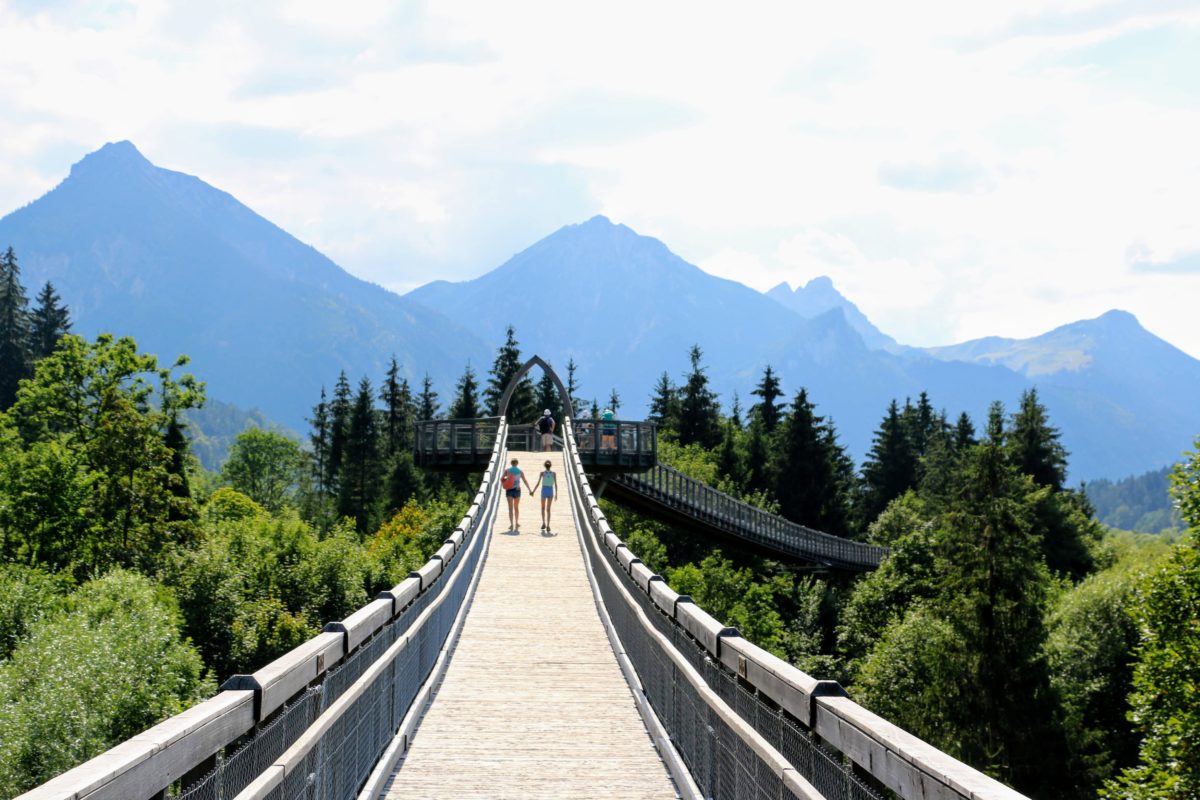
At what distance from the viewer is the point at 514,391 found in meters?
77.9

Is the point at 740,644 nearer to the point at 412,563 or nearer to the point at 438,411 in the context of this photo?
the point at 412,563

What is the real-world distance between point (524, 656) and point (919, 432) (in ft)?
315

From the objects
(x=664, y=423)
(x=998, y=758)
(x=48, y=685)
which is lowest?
(x=998, y=758)

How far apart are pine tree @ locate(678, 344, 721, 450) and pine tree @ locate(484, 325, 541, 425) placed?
1229cm

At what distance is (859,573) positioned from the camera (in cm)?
6353

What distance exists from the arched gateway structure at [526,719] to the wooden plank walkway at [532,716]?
28mm

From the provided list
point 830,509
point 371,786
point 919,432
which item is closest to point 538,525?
point 371,786

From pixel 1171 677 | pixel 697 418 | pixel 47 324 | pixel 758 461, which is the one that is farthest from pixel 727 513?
pixel 47 324

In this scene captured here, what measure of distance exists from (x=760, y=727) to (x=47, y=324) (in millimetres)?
99373

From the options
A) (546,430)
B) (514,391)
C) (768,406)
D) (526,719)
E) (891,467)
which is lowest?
(526,719)

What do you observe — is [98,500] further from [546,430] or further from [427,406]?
[427,406]

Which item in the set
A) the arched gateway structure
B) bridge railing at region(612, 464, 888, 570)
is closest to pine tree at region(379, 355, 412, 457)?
bridge railing at region(612, 464, 888, 570)

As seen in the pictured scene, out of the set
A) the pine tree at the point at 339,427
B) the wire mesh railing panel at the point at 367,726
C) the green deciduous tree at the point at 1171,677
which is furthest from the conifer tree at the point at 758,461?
the wire mesh railing panel at the point at 367,726

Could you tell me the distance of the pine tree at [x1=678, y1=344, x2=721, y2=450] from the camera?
8931 centimetres
